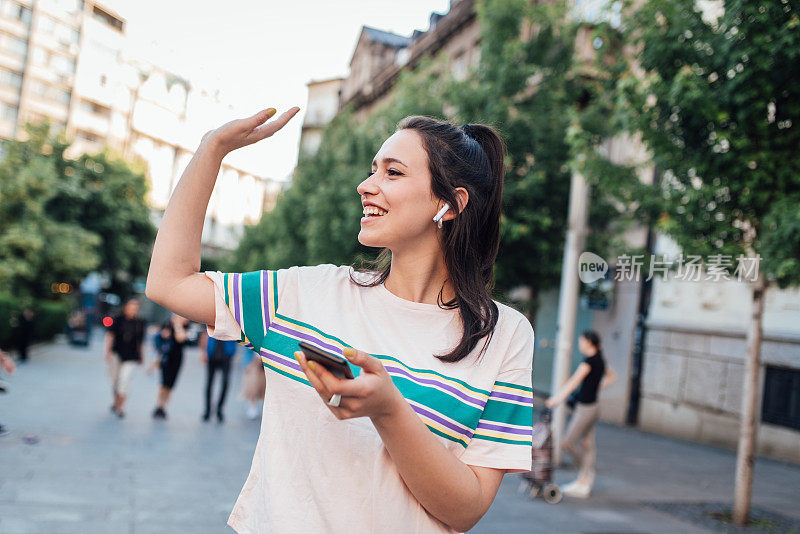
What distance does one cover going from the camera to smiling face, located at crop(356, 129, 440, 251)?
1.69m

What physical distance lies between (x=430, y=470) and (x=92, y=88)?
65.9 metres

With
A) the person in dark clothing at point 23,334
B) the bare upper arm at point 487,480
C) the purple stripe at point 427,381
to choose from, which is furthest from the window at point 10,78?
the bare upper arm at point 487,480

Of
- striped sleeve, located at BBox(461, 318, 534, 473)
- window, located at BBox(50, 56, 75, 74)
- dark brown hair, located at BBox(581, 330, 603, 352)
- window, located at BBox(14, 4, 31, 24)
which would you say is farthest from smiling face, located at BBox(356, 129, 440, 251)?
window, located at BBox(50, 56, 75, 74)

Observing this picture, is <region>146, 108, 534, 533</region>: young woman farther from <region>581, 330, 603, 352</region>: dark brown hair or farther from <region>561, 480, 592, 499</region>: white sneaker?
<region>581, 330, 603, 352</region>: dark brown hair

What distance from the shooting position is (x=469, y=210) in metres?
1.82

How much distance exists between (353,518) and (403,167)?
0.77 meters

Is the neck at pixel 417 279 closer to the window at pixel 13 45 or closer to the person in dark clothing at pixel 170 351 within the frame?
the person in dark clothing at pixel 170 351

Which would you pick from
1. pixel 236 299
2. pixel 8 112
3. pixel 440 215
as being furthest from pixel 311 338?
pixel 8 112

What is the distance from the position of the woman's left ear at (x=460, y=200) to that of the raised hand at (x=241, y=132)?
442 mm

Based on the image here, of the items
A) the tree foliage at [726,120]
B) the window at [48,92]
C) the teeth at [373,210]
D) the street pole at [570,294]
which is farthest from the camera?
the window at [48,92]

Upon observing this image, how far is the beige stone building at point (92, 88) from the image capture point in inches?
2196

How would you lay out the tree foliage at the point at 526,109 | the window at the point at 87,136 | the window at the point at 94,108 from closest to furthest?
1. the tree foliage at the point at 526,109
2. the window at the point at 94,108
3. the window at the point at 87,136

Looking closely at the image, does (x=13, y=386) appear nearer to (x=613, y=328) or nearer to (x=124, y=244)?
(x=613, y=328)

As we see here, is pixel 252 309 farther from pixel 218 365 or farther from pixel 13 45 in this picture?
pixel 13 45
